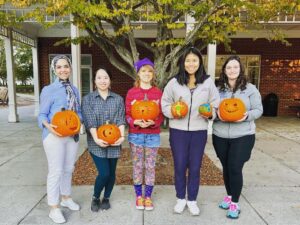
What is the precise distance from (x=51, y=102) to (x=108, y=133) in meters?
0.69

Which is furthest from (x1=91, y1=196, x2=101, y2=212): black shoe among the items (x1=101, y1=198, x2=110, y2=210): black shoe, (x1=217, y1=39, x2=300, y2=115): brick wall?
(x1=217, y1=39, x2=300, y2=115): brick wall

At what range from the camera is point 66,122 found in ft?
9.79

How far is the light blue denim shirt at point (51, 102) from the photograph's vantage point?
3113 millimetres

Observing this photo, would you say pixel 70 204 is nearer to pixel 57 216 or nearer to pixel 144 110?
pixel 57 216

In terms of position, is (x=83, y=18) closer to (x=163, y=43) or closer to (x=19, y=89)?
(x=163, y=43)

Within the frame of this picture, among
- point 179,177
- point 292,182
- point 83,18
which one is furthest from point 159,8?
point 292,182

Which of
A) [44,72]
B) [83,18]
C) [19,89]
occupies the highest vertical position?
[83,18]

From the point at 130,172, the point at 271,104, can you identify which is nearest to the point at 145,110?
the point at 130,172

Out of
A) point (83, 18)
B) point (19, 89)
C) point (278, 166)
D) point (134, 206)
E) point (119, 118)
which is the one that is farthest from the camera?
point (19, 89)

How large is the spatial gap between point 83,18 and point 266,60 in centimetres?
1073

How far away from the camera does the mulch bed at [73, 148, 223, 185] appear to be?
4559 millimetres

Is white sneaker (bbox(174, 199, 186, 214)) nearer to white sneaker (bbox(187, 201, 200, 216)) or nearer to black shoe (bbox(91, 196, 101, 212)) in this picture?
white sneaker (bbox(187, 201, 200, 216))

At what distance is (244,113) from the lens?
314cm

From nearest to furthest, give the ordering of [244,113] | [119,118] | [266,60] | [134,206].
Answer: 1. [244,113]
2. [119,118]
3. [134,206]
4. [266,60]
